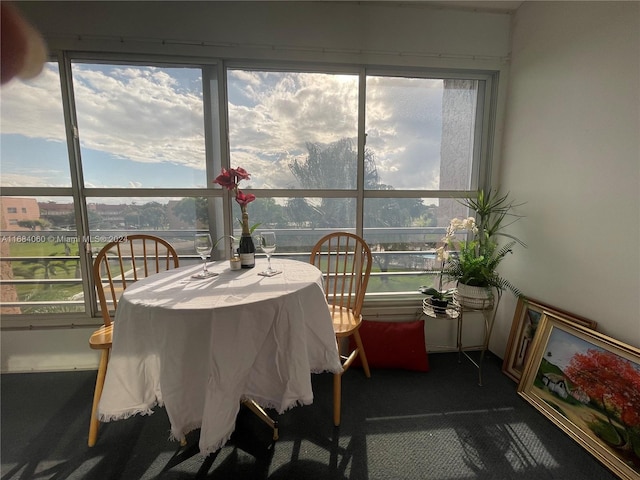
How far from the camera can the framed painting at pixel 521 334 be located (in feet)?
5.67

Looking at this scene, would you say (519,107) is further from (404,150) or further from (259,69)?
(259,69)

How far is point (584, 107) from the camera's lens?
1442mm

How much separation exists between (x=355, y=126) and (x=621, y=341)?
1.90m

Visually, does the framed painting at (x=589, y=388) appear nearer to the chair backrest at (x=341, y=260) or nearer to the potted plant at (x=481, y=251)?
the potted plant at (x=481, y=251)

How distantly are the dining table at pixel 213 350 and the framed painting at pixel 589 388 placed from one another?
129 centimetres

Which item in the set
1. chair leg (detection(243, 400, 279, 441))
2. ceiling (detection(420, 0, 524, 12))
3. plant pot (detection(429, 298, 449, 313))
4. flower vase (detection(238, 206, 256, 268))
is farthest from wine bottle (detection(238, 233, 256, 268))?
ceiling (detection(420, 0, 524, 12))

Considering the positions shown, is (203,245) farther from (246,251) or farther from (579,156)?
(579,156)

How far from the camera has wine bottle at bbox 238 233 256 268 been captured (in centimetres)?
147

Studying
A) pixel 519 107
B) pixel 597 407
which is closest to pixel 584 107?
pixel 519 107

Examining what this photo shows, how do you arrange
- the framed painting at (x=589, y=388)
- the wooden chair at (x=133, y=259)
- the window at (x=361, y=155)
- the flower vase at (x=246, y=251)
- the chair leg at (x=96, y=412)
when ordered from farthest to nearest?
the window at (x=361, y=155) < the wooden chair at (x=133, y=259) < the flower vase at (x=246, y=251) < the chair leg at (x=96, y=412) < the framed painting at (x=589, y=388)

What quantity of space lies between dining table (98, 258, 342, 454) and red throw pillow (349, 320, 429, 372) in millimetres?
776

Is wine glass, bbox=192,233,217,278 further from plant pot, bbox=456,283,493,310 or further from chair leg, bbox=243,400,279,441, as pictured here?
plant pot, bbox=456,283,493,310

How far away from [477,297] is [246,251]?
56.8 inches

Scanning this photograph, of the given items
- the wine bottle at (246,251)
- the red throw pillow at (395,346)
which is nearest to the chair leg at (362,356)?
the red throw pillow at (395,346)
